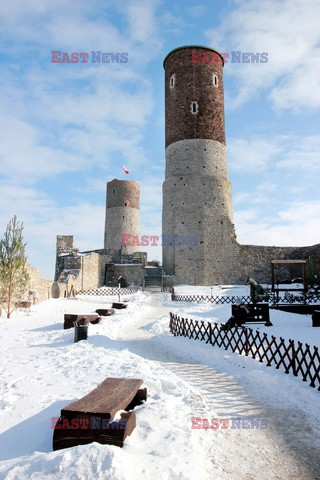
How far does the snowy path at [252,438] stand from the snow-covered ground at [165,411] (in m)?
0.01

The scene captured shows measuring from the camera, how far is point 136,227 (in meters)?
49.2

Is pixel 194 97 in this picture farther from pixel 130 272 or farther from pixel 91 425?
pixel 91 425

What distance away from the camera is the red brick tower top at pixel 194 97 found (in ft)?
108

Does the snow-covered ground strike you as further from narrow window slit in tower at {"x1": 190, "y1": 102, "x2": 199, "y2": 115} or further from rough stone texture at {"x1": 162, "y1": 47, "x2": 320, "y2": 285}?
narrow window slit in tower at {"x1": 190, "y1": 102, "x2": 199, "y2": 115}

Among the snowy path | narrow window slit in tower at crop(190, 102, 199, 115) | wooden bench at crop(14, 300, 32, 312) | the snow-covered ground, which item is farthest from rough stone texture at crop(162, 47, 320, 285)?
the snowy path

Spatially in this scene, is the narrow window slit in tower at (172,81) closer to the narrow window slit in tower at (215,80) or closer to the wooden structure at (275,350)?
the narrow window slit in tower at (215,80)

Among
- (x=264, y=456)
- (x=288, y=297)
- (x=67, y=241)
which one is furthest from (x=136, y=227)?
(x=264, y=456)

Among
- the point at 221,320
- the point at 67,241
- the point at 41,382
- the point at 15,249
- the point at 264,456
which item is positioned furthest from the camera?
the point at 67,241

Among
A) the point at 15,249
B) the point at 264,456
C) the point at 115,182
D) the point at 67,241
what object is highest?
the point at 115,182

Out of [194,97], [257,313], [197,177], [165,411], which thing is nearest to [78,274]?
[197,177]

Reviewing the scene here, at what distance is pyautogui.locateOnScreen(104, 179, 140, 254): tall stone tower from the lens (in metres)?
47.8

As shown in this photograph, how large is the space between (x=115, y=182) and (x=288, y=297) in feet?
100

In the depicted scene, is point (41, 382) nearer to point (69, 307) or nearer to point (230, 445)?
point (230, 445)

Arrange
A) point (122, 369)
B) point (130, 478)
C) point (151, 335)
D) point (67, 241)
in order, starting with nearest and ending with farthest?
point (130, 478) < point (122, 369) < point (151, 335) < point (67, 241)
